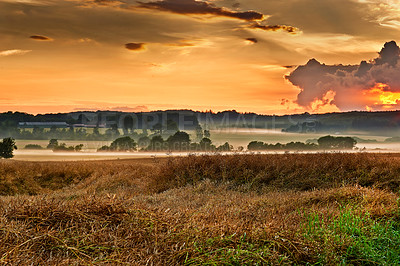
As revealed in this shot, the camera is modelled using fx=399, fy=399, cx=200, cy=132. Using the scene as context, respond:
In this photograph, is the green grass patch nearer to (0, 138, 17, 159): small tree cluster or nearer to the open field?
the open field

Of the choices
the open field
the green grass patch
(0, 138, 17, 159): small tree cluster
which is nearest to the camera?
the open field

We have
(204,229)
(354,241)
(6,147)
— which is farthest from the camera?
(6,147)

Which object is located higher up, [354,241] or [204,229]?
[204,229]

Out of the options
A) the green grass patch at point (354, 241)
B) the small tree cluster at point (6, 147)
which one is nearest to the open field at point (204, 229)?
the green grass patch at point (354, 241)

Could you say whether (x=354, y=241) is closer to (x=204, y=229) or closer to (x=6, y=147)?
(x=204, y=229)

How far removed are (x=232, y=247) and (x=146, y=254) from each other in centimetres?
70

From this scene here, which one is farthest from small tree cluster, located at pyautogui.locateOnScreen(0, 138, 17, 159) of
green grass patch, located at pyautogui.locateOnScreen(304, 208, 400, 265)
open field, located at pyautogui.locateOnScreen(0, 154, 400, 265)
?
green grass patch, located at pyautogui.locateOnScreen(304, 208, 400, 265)

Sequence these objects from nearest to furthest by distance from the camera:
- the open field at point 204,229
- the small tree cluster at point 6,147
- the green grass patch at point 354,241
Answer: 1. the open field at point 204,229
2. the green grass patch at point 354,241
3. the small tree cluster at point 6,147

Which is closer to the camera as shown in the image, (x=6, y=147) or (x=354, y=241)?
(x=354, y=241)

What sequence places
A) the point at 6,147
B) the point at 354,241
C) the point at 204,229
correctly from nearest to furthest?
the point at 204,229 → the point at 354,241 → the point at 6,147

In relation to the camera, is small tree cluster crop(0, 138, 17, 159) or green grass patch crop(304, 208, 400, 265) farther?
small tree cluster crop(0, 138, 17, 159)

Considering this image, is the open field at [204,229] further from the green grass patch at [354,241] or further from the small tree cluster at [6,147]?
the small tree cluster at [6,147]

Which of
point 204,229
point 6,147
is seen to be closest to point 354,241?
point 204,229

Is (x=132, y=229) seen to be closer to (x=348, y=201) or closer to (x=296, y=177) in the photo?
(x=348, y=201)
